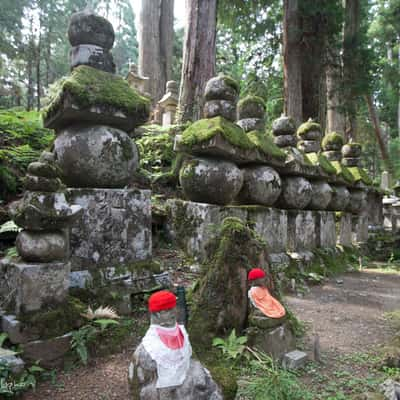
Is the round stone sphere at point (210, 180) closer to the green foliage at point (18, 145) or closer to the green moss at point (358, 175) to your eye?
the green foliage at point (18, 145)

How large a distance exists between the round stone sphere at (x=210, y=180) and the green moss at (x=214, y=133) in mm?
245

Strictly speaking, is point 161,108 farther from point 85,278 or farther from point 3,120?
point 85,278

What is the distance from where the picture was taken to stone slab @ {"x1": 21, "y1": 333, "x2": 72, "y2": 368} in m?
2.38

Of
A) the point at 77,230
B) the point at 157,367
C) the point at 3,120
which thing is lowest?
the point at 157,367

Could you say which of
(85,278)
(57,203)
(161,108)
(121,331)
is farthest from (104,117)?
(161,108)

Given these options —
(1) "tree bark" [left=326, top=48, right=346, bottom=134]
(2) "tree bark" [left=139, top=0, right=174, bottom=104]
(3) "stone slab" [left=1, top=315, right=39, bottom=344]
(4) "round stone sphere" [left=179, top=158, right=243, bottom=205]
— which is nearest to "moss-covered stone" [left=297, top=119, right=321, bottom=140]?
(4) "round stone sphere" [left=179, top=158, right=243, bottom=205]

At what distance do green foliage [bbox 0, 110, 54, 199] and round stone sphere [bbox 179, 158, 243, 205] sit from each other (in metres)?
1.62

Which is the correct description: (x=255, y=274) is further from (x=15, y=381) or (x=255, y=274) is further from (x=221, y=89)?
(x=221, y=89)

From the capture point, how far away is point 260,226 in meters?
4.67

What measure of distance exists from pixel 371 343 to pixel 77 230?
2.78 m

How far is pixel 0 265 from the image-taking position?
2713 millimetres

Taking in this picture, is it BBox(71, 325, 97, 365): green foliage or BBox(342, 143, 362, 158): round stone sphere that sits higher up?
BBox(342, 143, 362, 158): round stone sphere

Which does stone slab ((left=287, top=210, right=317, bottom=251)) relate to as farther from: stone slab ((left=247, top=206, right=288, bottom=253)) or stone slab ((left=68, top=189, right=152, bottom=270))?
stone slab ((left=68, top=189, right=152, bottom=270))

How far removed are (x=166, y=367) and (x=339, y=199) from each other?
20.3 ft
